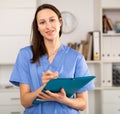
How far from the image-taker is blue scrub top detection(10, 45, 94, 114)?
1.43 meters

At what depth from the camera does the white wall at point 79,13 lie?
347cm

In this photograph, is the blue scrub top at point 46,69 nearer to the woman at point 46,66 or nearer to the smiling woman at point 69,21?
the woman at point 46,66

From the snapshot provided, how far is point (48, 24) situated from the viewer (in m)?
1.41

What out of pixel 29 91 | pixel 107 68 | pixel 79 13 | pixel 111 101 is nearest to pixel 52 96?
pixel 29 91

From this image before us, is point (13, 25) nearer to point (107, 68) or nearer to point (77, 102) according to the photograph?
point (107, 68)

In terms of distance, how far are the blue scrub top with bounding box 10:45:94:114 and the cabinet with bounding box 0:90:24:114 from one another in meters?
1.62

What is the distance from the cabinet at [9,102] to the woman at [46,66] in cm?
162

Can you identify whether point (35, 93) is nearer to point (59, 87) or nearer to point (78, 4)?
point (59, 87)

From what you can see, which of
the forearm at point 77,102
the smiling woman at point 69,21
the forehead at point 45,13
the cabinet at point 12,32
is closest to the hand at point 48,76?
the forearm at point 77,102

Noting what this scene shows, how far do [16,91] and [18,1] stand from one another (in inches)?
43.7

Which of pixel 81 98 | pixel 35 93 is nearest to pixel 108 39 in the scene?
pixel 81 98

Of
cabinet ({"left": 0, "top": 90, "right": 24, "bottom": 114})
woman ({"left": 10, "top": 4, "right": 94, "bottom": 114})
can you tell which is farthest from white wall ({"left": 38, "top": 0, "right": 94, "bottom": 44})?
woman ({"left": 10, "top": 4, "right": 94, "bottom": 114})

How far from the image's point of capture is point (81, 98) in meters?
1.50

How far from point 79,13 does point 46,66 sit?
7.03 ft
